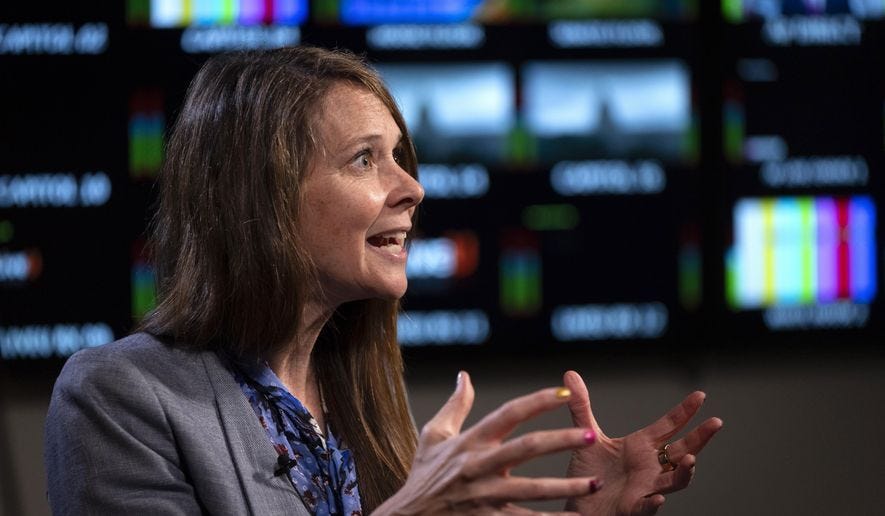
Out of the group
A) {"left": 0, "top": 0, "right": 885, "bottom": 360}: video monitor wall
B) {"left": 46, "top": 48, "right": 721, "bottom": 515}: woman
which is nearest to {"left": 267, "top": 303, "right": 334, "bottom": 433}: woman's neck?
{"left": 46, "top": 48, "right": 721, "bottom": 515}: woman

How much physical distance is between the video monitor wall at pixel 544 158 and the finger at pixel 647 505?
173 centimetres

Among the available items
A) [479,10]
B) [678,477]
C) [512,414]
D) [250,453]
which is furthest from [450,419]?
[479,10]

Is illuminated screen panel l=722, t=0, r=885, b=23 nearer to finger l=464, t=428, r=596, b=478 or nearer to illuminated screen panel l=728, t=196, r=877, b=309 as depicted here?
illuminated screen panel l=728, t=196, r=877, b=309

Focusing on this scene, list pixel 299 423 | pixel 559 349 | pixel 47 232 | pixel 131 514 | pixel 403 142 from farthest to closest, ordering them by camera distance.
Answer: pixel 559 349
pixel 47 232
pixel 403 142
pixel 299 423
pixel 131 514

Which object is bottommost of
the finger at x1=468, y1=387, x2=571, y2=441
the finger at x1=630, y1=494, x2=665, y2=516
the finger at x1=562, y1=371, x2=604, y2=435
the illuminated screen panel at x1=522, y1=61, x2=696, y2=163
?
the finger at x1=630, y1=494, x2=665, y2=516

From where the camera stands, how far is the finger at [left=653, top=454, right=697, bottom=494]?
1604 mm

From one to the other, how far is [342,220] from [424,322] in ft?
5.57

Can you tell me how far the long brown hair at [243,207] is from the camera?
162cm

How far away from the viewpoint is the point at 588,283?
135 inches

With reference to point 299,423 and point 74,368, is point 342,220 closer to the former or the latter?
point 299,423

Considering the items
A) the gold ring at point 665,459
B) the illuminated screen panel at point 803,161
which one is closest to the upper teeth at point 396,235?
the gold ring at point 665,459

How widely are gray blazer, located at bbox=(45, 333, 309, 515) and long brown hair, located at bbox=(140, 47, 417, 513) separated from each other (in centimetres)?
10

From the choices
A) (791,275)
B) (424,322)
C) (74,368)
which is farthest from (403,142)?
(791,275)

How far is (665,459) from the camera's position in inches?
65.7
